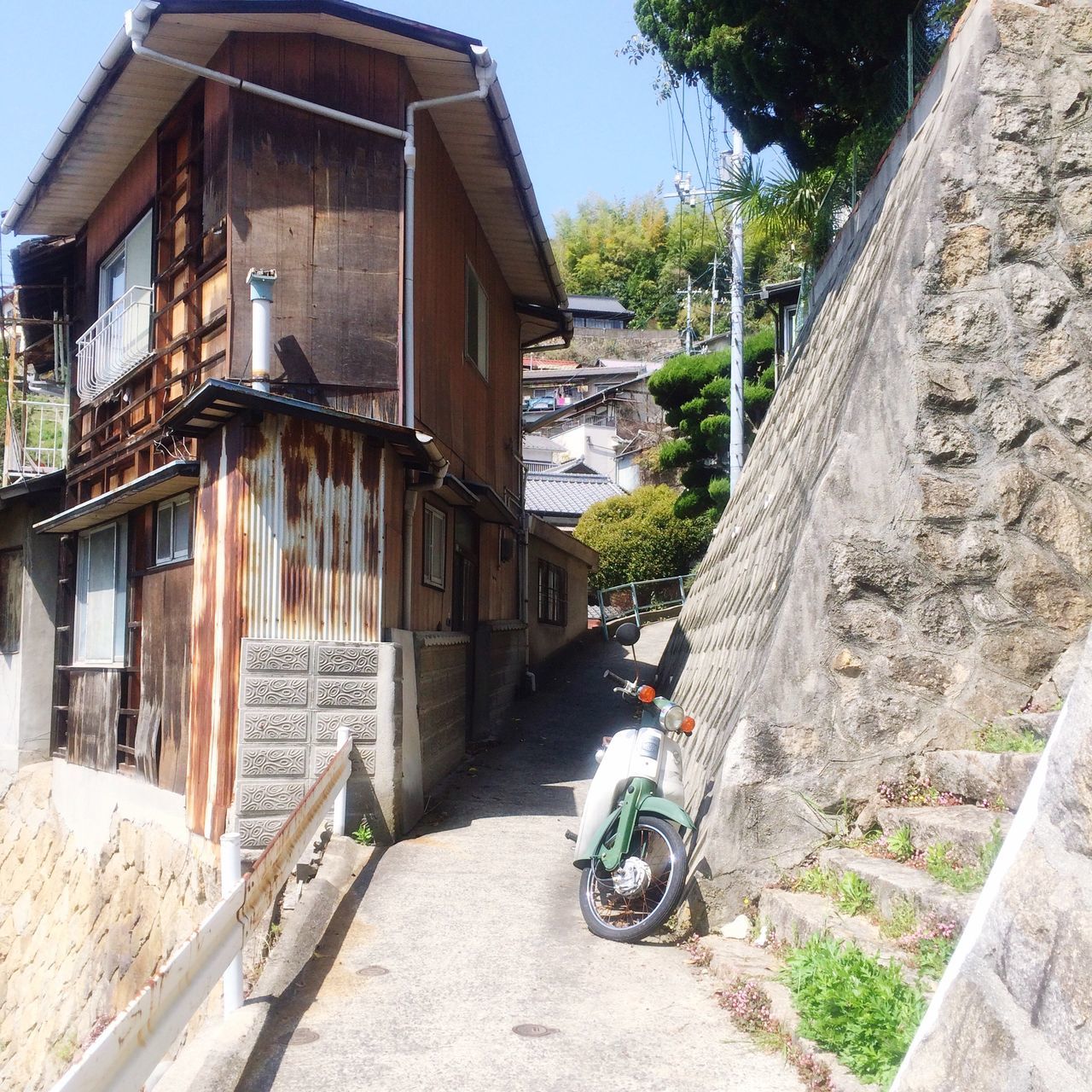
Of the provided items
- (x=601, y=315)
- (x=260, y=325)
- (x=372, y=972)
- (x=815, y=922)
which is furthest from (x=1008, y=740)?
(x=601, y=315)

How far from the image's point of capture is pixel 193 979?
4.20 meters

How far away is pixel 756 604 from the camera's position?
24.9ft

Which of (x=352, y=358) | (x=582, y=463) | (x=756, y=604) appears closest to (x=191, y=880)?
(x=352, y=358)

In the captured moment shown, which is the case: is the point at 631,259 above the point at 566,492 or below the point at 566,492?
above

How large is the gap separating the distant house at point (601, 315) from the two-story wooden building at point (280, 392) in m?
60.3

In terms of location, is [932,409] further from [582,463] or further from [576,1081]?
[582,463]

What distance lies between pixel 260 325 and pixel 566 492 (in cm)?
2935

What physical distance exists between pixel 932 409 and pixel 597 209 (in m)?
84.9

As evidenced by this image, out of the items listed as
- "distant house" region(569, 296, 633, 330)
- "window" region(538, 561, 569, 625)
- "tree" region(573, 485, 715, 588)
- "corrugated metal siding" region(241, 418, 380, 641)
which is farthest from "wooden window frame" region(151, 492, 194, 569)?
"distant house" region(569, 296, 633, 330)

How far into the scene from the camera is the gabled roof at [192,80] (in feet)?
31.6

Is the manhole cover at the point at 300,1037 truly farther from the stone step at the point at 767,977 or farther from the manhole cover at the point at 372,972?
the stone step at the point at 767,977

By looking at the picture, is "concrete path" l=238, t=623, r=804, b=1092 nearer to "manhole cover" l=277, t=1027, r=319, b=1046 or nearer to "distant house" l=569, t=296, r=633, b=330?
"manhole cover" l=277, t=1027, r=319, b=1046


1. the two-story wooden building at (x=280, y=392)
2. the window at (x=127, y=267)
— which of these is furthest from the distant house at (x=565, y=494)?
the two-story wooden building at (x=280, y=392)

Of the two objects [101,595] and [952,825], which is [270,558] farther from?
[952,825]
